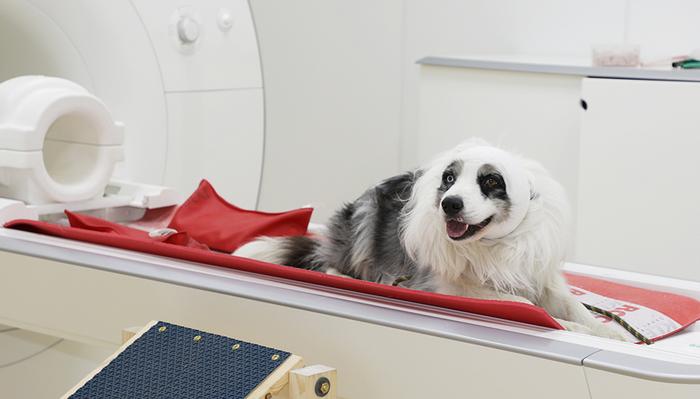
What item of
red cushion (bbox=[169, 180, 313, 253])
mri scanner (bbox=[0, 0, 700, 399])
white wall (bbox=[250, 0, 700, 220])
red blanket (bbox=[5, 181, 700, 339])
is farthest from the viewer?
white wall (bbox=[250, 0, 700, 220])

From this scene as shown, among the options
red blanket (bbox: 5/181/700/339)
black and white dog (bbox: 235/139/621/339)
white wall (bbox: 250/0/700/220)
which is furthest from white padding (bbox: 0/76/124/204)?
white wall (bbox: 250/0/700/220)

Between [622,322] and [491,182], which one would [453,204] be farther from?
[622,322]

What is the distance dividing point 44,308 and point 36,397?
657mm

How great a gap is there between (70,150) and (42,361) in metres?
0.51

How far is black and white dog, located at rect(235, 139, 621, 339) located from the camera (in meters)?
1.37

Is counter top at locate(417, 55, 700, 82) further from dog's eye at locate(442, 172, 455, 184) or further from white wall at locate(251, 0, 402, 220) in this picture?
dog's eye at locate(442, 172, 455, 184)

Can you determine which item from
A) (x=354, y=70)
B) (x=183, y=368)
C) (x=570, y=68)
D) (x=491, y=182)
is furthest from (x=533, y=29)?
(x=183, y=368)

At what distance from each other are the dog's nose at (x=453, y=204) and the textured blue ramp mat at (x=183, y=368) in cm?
31

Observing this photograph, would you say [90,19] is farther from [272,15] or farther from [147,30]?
[272,15]

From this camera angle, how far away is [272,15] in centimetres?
359

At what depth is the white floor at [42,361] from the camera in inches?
88.4

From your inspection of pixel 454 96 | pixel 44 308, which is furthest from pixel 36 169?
pixel 454 96

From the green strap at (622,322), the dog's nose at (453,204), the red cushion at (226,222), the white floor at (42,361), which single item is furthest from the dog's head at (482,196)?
the white floor at (42,361)

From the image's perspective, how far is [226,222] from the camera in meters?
A: 2.05
